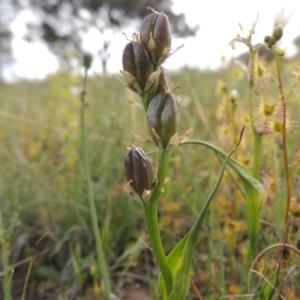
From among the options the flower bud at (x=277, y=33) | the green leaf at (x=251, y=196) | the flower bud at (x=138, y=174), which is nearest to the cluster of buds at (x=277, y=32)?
the flower bud at (x=277, y=33)

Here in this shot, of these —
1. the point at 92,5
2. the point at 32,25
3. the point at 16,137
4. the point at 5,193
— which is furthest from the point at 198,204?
the point at 32,25

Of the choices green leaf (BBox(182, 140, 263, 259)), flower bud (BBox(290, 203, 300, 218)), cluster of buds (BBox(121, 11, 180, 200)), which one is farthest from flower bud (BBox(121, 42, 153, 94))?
flower bud (BBox(290, 203, 300, 218))

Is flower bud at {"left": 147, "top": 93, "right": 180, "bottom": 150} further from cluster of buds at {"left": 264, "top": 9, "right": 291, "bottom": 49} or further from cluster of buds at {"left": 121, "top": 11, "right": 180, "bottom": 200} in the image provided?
cluster of buds at {"left": 264, "top": 9, "right": 291, "bottom": 49}

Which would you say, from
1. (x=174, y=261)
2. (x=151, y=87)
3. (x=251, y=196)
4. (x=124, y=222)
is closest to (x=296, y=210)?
(x=251, y=196)

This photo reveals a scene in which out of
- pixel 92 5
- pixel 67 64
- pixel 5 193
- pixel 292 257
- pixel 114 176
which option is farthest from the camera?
pixel 92 5

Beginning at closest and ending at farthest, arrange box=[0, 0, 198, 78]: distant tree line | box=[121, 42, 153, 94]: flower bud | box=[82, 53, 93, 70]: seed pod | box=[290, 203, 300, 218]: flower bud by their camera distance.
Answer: box=[121, 42, 153, 94]: flower bud, box=[290, 203, 300, 218]: flower bud, box=[82, 53, 93, 70]: seed pod, box=[0, 0, 198, 78]: distant tree line

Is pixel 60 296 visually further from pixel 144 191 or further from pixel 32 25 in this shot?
pixel 32 25

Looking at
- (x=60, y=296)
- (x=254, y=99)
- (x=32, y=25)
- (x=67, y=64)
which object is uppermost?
(x=32, y=25)
